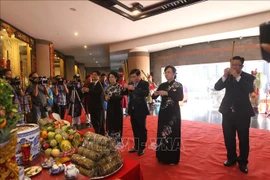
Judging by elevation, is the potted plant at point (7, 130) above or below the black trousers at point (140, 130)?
above

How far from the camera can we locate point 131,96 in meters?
2.62

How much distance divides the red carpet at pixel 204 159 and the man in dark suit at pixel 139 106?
0.89 feet

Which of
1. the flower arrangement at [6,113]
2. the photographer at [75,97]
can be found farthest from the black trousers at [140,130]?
the photographer at [75,97]

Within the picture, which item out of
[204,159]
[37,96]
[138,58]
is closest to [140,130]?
[204,159]

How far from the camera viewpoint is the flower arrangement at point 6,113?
2.09ft

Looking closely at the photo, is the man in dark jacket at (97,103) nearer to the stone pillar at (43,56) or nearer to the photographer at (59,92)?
the photographer at (59,92)

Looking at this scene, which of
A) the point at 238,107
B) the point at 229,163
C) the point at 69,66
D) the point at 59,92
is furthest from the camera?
the point at 69,66

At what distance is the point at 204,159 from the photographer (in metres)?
2.44

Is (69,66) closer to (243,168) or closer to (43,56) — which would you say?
(43,56)

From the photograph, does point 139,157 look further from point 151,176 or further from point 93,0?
point 93,0

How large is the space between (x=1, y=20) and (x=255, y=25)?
6650 millimetres

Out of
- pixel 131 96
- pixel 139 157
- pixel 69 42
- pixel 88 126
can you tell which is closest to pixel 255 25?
pixel 131 96

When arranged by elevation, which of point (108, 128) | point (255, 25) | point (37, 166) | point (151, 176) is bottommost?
point (151, 176)

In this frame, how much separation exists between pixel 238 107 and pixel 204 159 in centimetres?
90
